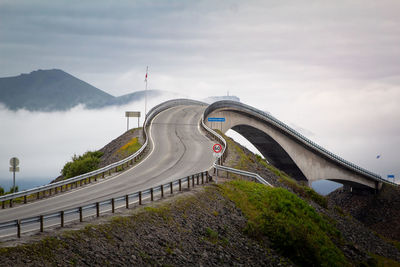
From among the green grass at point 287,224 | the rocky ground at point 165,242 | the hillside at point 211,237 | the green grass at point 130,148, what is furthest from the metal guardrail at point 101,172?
the green grass at point 287,224

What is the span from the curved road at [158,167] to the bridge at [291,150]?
413 inches

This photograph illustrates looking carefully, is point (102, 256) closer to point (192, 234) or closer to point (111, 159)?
point (192, 234)

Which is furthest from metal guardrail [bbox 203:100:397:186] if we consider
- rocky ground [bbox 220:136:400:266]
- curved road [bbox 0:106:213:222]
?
rocky ground [bbox 220:136:400:266]

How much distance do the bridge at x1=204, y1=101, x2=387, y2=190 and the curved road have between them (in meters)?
10.5

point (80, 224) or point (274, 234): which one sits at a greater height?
point (80, 224)

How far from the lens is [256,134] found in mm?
87812

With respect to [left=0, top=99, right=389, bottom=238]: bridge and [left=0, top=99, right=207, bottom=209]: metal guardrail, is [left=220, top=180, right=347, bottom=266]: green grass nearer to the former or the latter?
[left=0, top=99, right=389, bottom=238]: bridge

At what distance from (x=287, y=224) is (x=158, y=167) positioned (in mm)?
14305

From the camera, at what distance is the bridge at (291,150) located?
8062 cm

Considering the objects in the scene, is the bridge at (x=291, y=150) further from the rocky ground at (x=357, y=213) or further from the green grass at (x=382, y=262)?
the green grass at (x=382, y=262)

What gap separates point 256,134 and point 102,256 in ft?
237

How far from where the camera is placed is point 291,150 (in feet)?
285

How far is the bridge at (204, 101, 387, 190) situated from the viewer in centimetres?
8062

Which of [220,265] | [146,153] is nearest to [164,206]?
[220,265]
